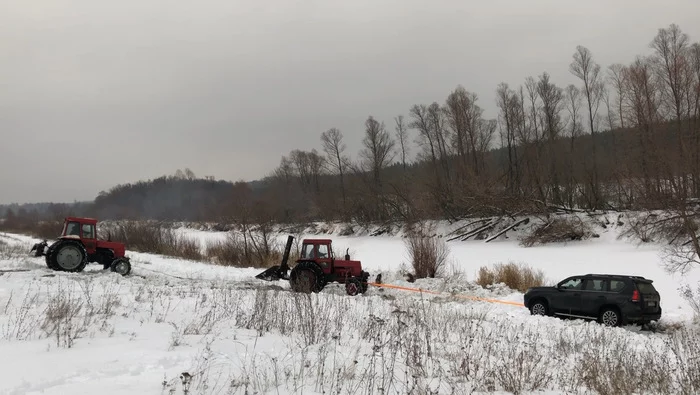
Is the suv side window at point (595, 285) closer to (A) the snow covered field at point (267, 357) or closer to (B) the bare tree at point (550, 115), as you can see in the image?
(A) the snow covered field at point (267, 357)

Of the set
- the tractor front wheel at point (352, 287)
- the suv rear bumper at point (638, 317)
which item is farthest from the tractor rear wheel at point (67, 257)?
the suv rear bumper at point (638, 317)

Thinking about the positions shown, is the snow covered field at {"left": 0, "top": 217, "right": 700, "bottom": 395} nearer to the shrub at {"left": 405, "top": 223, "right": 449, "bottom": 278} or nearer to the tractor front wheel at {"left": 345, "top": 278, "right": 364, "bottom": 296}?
the tractor front wheel at {"left": 345, "top": 278, "right": 364, "bottom": 296}

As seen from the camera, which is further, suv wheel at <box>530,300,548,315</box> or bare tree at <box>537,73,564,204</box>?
bare tree at <box>537,73,564,204</box>

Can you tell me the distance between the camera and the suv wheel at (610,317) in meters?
13.2

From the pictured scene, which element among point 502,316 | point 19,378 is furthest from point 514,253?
point 19,378

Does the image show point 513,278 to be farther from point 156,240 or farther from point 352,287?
point 156,240

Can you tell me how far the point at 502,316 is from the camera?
13367mm

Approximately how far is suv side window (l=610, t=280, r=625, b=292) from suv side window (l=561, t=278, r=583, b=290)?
0.92 metres

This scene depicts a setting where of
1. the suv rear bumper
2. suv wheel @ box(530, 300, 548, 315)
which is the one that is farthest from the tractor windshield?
the suv rear bumper

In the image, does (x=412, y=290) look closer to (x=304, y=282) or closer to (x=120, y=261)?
(x=304, y=282)

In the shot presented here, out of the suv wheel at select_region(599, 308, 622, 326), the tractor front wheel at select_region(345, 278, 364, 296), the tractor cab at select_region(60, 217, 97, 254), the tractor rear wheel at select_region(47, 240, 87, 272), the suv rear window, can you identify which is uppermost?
the tractor cab at select_region(60, 217, 97, 254)

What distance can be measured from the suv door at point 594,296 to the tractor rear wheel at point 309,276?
883 centimetres

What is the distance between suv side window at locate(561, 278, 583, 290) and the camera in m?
14.4

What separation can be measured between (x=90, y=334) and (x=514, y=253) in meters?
31.6
